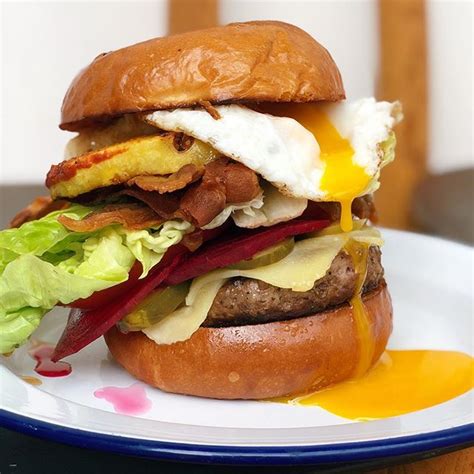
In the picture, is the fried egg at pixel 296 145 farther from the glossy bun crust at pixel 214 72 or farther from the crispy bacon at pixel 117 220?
the crispy bacon at pixel 117 220

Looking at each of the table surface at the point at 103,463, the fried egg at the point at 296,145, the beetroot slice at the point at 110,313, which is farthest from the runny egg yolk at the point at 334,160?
the table surface at the point at 103,463

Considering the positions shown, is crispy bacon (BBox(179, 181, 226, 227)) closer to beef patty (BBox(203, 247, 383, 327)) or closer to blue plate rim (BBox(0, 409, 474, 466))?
beef patty (BBox(203, 247, 383, 327))

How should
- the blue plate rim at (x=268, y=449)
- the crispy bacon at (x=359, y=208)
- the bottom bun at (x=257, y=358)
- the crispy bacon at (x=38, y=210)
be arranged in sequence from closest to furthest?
the blue plate rim at (x=268, y=449) → the bottom bun at (x=257, y=358) → the crispy bacon at (x=359, y=208) → the crispy bacon at (x=38, y=210)

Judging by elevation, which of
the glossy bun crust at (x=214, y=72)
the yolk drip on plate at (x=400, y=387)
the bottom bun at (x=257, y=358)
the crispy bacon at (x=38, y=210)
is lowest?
the yolk drip on plate at (x=400, y=387)

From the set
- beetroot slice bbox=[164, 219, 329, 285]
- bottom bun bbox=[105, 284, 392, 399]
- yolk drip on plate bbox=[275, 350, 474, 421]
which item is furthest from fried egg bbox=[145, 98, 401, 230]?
yolk drip on plate bbox=[275, 350, 474, 421]

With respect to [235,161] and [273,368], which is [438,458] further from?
[235,161]

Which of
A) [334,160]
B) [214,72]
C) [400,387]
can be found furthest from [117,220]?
[400,387]

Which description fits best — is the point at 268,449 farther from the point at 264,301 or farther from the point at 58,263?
the point at 58,263
